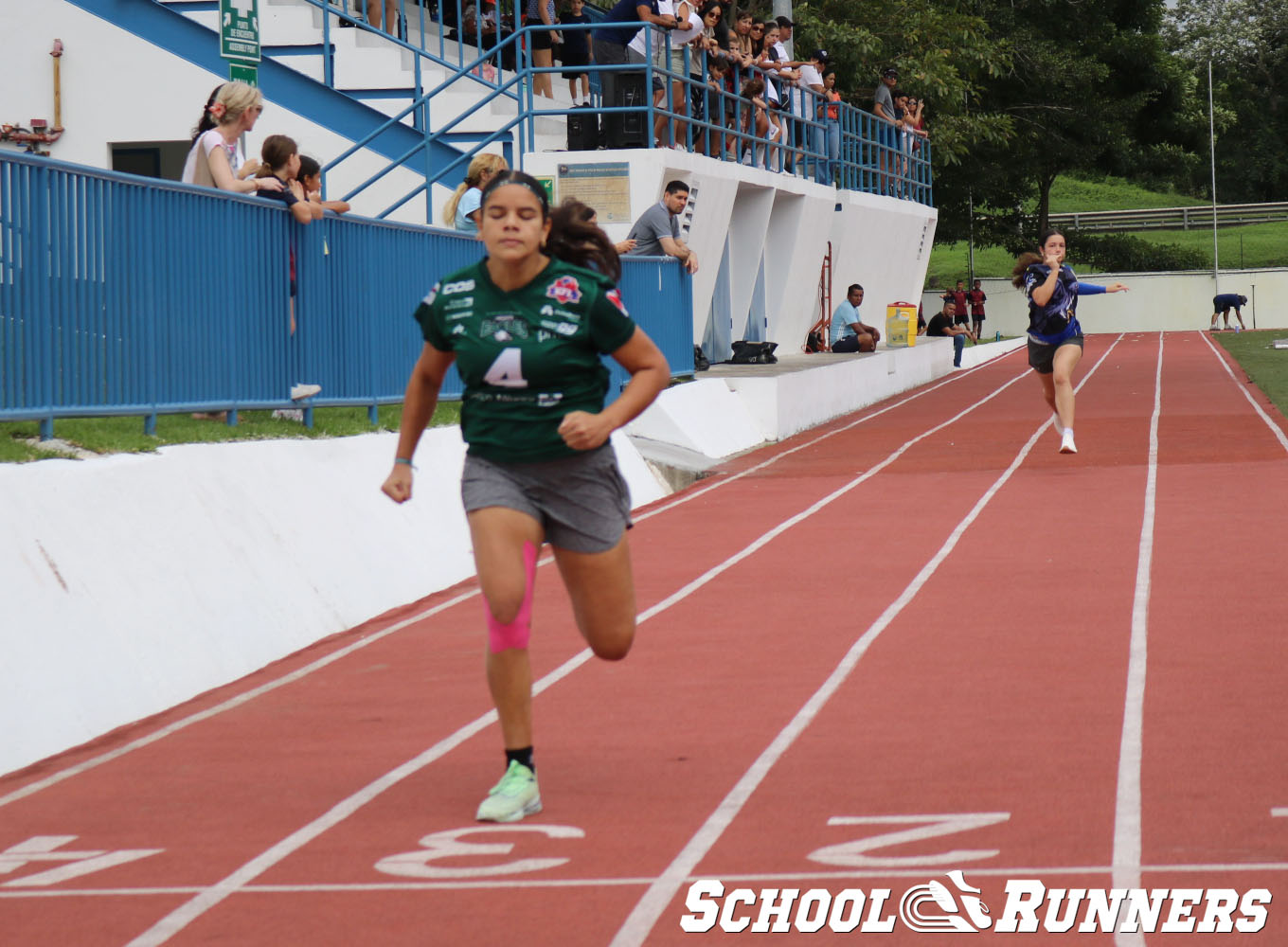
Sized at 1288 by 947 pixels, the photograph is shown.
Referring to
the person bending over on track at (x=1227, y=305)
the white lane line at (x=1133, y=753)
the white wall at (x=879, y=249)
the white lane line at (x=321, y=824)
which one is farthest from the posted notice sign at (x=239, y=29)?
the person bending over on track at (x=1227, y=305)

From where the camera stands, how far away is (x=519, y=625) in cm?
595

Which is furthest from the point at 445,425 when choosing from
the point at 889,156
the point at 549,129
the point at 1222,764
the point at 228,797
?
the point at 889,156

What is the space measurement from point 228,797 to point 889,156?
34.0 meters

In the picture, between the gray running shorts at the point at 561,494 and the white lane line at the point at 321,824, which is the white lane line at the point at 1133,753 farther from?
the white lane line at the point at 321,824

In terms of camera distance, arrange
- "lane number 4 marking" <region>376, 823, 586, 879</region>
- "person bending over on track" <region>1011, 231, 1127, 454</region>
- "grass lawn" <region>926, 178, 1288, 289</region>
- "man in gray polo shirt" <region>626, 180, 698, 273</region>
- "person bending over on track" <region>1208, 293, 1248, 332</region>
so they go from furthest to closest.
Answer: "grass lawn" <region>926, 178, 1288, 289</region>, "person bending over on track" <region>1208, 293, 1248, 332</region>, "man in gray polo shirt" <region>626, 180, 698, 273</region>, "person bending over on track" <region>1011, 231, 1127, 454</region>, "lane number 4 marking" <region>376, 823, 586, 879</region>

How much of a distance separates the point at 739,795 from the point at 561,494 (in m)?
1.17

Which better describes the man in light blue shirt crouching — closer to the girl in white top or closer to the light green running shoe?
the girl in white top

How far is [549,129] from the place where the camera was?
2286cm

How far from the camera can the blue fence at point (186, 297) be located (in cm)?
844

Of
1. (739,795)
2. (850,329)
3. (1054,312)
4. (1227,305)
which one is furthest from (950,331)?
(739,795)

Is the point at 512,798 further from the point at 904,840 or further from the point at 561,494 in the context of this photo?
the point at 904,840

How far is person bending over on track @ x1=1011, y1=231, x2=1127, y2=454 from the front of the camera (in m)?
16.8

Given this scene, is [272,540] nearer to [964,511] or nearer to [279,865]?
[279,865]

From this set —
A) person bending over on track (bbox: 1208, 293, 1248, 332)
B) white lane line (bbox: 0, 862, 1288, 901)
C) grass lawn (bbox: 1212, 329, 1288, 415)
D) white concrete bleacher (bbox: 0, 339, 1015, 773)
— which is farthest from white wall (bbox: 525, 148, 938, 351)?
person bending over on track (bbox: 1208, 293, 1248, 332)
